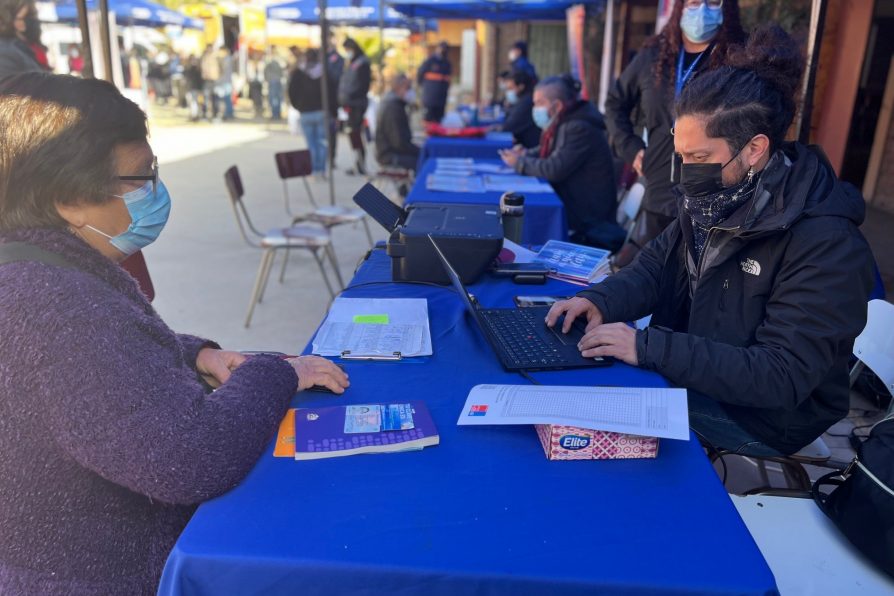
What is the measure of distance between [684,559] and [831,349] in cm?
72

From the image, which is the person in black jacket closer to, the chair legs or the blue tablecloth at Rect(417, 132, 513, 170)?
the chair legs

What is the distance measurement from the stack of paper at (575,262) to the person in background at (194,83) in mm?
13906

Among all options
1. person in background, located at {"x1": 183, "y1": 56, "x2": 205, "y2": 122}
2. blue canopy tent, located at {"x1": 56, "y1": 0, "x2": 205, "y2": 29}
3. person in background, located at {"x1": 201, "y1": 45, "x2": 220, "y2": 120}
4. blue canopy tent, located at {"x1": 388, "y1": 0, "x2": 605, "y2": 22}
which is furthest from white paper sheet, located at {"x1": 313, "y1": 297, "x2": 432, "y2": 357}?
person in background, located at {"x1": 183, "y1": 56, "x2": 205, "y2": 122}

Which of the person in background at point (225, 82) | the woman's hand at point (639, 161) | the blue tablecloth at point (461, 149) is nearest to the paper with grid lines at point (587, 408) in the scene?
the woman's hand at point (639, 161)

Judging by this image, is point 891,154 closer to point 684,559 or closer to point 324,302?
point 324,302

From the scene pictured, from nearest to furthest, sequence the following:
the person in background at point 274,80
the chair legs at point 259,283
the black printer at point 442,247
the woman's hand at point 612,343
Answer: the woman's hand at point 612,343
the black printer at point 442,247
the chair legs at point 259,283
the person in background at point 274,80

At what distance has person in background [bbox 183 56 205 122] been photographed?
14289 mm

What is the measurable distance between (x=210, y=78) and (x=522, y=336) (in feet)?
47.9

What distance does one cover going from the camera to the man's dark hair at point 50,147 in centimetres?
104

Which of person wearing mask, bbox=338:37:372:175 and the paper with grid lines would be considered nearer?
the paper with grid lines

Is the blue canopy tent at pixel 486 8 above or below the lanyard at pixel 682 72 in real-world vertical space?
above

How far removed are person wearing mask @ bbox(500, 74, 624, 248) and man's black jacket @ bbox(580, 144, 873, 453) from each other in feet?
7.66

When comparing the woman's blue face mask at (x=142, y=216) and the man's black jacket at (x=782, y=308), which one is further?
the man's black jacket at (x=782, y=308)

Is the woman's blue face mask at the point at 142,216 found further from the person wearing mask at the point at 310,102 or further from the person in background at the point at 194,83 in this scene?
the person in background at the point at 194,83
